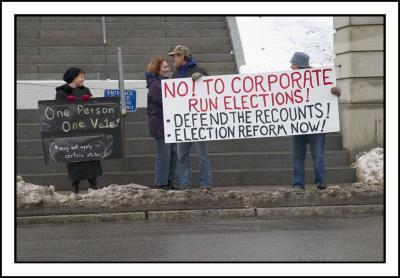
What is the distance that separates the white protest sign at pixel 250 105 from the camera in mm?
11711

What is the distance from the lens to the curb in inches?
398

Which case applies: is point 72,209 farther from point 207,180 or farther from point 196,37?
point 196,37

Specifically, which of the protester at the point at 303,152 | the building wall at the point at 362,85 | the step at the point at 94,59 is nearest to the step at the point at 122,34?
the step at the point at 94,59

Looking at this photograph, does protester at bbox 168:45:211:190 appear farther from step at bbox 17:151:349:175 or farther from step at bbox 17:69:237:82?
step at bbox 17:69:237:82

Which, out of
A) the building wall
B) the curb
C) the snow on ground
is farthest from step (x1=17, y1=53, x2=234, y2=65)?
the curb

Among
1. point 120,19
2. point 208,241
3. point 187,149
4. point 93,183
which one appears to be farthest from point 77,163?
point 120,19

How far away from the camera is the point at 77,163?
11508 mm

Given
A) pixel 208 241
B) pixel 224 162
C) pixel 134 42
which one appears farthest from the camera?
pixel 134 42

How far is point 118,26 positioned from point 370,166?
7.91 metres

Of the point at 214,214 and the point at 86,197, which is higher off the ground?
the point at 86,197

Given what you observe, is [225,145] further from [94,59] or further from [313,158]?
[94,59]

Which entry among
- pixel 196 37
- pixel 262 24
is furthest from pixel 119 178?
pixel 262 24

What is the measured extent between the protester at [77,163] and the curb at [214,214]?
1.37 metres

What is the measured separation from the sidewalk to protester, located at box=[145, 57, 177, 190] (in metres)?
1.04
